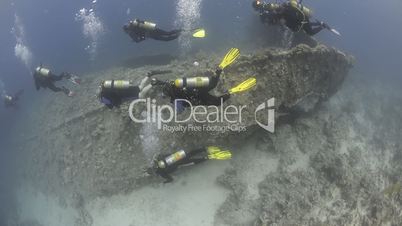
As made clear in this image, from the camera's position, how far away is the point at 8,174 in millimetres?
15797

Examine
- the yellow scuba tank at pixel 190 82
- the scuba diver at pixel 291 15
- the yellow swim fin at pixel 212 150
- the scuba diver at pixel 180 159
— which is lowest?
the scuba diver at pixel 180 159

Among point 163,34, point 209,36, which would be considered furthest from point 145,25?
point 209,36

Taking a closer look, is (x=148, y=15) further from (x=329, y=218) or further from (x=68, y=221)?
(x=329, y=218)

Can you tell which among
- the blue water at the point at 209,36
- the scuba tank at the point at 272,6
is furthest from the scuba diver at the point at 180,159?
the blue water at the point at 209,36

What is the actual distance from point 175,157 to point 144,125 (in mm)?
1296

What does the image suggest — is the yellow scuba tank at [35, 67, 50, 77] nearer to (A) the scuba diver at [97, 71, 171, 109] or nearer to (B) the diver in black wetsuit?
(B) the diver in black wetsuit

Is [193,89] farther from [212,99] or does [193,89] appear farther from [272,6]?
[272,6]

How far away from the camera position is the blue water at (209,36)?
1373cm

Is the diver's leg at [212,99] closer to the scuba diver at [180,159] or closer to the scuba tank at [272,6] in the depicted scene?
the scuba diver at [180,159]

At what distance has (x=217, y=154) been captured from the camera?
8992 mm

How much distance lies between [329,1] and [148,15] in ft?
29.4

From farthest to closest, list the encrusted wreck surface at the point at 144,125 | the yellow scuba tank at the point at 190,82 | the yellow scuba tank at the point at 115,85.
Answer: the encrusted wreck surface at the point at 144,125 → the yellow scuba tank at the point at 115,85 → the yellow scuba tank at the point at 190,82

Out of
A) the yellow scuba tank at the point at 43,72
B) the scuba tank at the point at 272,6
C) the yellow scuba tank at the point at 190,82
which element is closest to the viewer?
the yellow scuba tank at the point at 190,82

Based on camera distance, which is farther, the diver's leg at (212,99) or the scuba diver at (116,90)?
the scuba diver at (116,90)
